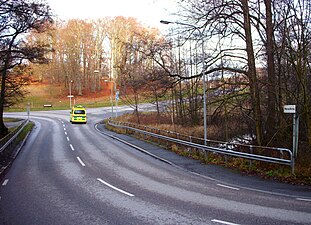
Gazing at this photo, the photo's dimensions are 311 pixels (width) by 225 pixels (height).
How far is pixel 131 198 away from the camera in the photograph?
9.08m

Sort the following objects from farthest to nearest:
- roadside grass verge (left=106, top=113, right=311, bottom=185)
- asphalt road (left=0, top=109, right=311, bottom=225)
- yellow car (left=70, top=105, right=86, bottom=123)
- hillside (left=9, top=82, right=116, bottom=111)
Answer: hillside (left=9, top=82, right=116, bottom=111), yellow car (left=70, top=105, right=86, bottom=123), roadside grass verge (left=106, top=113, right=311, bottom=185), asphalt road (left=0, top=109, right=311, bottom=225)

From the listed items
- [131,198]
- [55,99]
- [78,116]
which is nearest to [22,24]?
[131,198]

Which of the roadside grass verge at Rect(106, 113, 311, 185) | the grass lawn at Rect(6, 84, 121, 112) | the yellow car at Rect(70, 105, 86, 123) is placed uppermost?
the grass lawn at Rect(6, 84, 121, 112)

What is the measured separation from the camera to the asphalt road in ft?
23.5

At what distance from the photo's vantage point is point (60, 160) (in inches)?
656

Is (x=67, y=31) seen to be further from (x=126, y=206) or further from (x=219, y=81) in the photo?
(x=126, y=206)

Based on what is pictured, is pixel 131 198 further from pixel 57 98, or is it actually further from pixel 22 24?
pixel 57 98

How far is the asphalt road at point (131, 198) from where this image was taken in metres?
7.17

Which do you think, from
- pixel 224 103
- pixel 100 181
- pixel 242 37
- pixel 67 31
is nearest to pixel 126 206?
pixel 100 181

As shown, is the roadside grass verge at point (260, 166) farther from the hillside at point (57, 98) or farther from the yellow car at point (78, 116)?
the hillside at point (57, 98)

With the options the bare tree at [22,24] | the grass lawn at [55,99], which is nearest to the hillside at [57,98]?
the grass lawn at [55,99]

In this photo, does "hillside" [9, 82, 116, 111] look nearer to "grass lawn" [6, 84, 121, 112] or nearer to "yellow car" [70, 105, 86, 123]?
"grass lawn" [6, 84, 121, 112]

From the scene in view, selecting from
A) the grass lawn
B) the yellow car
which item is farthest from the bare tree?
the grass lawn

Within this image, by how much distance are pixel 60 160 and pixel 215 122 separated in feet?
31.4
